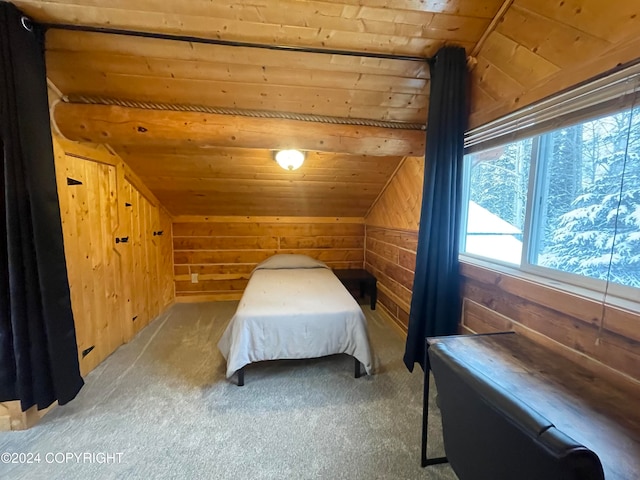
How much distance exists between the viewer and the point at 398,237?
317cm

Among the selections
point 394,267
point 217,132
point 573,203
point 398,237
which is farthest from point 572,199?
point 217,132

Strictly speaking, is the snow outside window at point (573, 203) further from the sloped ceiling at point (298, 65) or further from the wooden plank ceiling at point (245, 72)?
the wooden plank ceiling at point (245, 72)

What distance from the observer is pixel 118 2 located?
5.13 feet

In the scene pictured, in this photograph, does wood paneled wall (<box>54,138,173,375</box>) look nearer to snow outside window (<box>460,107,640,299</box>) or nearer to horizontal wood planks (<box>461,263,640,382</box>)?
horizontal wood planks (<box>461,263,640,382</box>)

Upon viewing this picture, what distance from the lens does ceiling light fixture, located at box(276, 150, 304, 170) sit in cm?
276

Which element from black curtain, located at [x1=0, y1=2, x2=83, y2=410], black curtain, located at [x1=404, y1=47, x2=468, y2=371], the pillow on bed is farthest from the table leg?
black curtain, located at [x1=0, y1=2, x2=83, y2=410]

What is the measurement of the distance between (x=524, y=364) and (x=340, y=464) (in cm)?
102

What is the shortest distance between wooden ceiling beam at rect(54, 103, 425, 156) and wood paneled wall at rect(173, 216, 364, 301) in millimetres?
1822

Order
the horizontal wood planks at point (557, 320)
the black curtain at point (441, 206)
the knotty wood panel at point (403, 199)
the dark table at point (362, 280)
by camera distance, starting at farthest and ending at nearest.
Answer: the dark table at point (362, 280), the knotty wood panel at point (403, 199), the black curtain at point (441, 206), the horizontal wood planks at point (557, 320)

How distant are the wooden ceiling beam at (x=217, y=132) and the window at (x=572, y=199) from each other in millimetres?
726

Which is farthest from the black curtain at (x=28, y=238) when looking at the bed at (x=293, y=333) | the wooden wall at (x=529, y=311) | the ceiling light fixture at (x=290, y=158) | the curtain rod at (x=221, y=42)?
the wooden wall at (x=529, y=311)

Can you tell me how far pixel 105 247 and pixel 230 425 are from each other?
6.06 ft

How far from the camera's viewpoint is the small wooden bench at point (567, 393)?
786 millimetres

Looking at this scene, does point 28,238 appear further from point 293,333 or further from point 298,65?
point 298,65
